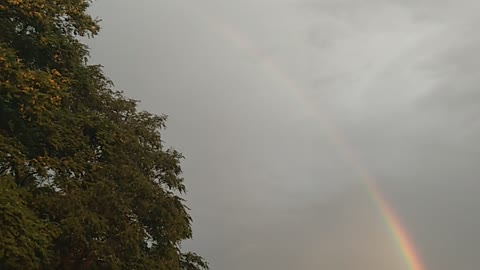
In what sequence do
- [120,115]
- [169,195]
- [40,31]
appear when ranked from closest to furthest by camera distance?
1. [40,31]
2. [169,195]
3. [120,115]

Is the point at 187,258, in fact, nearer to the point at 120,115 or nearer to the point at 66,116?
the point at 120,115

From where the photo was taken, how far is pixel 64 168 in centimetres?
2062

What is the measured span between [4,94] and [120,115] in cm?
1043

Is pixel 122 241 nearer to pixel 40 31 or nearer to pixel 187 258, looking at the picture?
pixel 40 31

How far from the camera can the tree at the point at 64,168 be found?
60.0ft

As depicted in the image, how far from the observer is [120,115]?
28906mm

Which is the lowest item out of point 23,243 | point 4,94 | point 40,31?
point 23,243

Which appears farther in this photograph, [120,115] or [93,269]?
[120,115]

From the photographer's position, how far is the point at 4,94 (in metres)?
18.6

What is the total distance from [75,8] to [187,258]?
13904 millimetres

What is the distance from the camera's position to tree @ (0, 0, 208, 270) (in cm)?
1830

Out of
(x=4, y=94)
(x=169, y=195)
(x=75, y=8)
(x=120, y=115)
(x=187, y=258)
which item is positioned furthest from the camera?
(x=187, y=258)

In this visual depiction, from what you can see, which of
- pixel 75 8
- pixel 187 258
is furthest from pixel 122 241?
pixel 187 258

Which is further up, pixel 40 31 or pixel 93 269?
pixel 40 31
